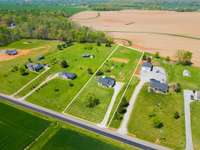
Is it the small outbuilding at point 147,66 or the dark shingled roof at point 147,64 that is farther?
the dark shingled roof at point 147,64

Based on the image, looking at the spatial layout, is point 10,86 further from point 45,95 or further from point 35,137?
point 35,137

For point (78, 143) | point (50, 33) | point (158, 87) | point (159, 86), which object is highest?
point (50, 33)

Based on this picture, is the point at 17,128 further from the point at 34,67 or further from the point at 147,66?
the point at 147,66

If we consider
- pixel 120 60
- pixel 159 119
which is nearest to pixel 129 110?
pixel 159 119

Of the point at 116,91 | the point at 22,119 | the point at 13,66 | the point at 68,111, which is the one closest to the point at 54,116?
the point at 68,111

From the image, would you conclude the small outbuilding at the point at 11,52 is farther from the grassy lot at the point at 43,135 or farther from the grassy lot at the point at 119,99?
the grassy lot at the point at 119,99

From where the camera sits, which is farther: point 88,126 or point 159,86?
point 159,86

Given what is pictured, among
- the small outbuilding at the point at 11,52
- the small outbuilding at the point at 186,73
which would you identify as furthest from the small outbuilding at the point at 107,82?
the small outbuilding at the point at 11,52

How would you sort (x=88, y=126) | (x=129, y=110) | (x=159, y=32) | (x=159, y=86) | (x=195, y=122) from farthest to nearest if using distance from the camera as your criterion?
(x=159, y=32)
(x=159, y=86)
(x=129, y=110)
(x=195, y=122)
(x=88, y=126)
